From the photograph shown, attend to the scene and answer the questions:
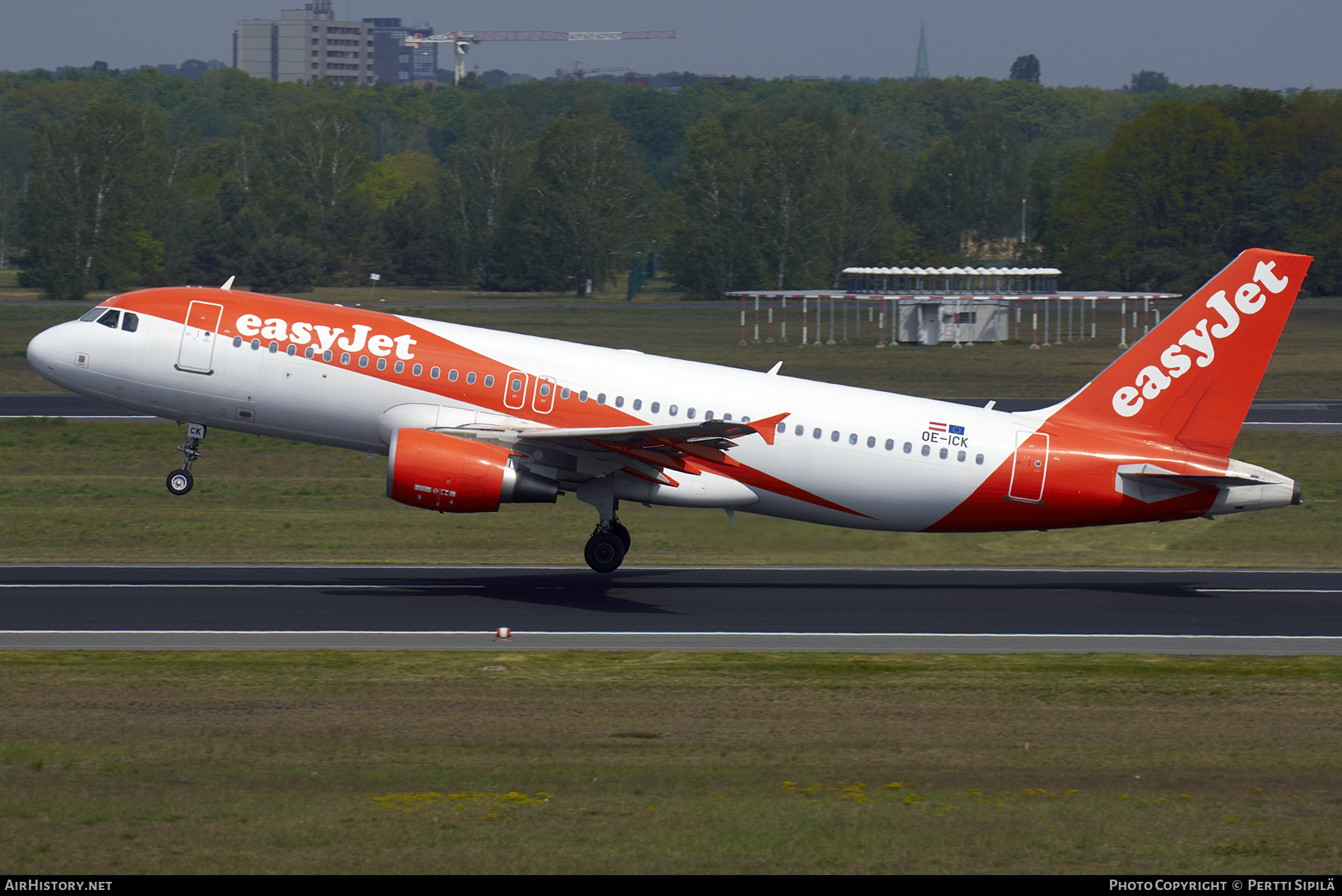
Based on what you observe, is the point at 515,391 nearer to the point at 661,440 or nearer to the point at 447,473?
the point at 447,473

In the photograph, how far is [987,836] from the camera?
15789 mm

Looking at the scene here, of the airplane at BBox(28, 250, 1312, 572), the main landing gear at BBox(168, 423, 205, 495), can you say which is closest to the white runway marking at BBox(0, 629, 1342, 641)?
the airplane at BBox(28, 250, 1312, 572)

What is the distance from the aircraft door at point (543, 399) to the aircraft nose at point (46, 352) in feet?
34.6

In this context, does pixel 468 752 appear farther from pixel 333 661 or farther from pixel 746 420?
pixel 746 420

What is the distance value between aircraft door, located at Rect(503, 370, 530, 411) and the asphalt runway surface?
27.7m

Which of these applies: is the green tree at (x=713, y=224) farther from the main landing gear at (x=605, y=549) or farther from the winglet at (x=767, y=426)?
the winglet at (x=767, y=426)

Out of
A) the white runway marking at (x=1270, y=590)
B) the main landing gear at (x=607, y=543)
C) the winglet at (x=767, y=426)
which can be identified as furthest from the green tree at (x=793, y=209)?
the winglet at (x=767, y=426)

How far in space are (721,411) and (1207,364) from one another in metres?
10.5

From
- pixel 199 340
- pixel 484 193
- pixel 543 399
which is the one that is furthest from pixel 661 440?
pixel 484 193

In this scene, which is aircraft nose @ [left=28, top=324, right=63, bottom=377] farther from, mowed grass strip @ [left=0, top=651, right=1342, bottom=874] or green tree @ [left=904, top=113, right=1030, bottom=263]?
green tree @ [left=904, top=113, right=1030, bottom=263]

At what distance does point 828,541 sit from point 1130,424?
7.08m

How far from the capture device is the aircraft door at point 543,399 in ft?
99.0

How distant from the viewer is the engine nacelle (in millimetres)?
28188

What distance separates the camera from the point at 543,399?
30.2 meters
